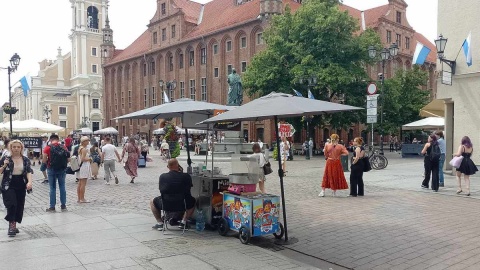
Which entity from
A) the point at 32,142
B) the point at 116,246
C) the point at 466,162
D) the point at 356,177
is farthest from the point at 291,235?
the point at 32,142

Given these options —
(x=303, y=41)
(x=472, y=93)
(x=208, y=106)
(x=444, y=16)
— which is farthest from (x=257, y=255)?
(x=303, y=41)

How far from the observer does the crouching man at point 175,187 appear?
7.25m

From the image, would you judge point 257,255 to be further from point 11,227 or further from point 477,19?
point 477,19

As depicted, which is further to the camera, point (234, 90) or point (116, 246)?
point (234, 90)

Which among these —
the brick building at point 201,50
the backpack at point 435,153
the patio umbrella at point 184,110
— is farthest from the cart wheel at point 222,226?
the brick building at point 201,50

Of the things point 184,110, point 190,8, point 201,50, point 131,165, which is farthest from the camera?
point 190,8

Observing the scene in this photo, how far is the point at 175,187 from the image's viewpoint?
285 inches

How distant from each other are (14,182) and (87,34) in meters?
89.1

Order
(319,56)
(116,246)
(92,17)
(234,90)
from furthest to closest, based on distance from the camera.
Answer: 1. (92,17)
2. (319,56)
3. (234,90)
4. (116,246)

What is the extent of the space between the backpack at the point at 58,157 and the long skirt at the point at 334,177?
6690mm

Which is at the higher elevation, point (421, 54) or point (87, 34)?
point (87, 34)

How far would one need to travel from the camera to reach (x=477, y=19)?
1560cm

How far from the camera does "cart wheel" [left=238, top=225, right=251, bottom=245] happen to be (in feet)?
21.8

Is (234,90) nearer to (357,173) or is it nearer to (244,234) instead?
(357,173)
